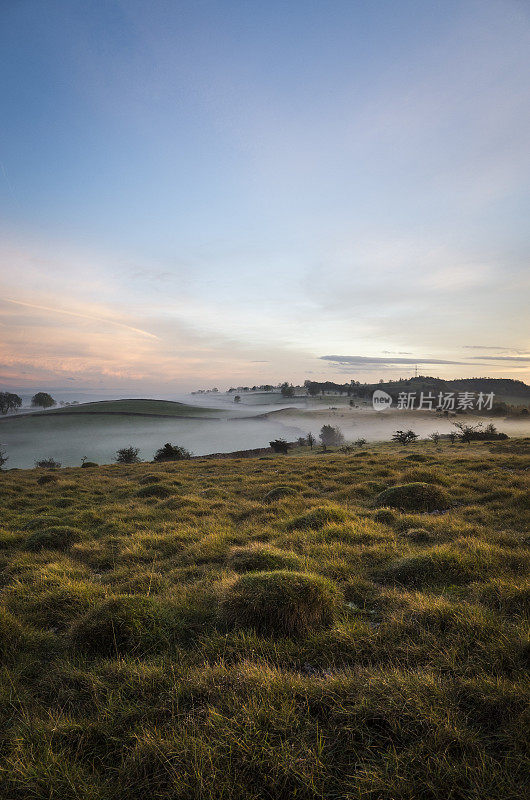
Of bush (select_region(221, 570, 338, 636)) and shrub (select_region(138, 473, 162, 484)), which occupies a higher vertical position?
bush (select_region(221, 570, 338, 636))

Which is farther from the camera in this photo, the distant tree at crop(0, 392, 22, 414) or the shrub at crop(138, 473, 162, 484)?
the distant tree at crop(0, 392, 22, 414)

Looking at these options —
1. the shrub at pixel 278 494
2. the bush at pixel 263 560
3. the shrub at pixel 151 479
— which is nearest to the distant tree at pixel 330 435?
the shrub at pixel 151 479

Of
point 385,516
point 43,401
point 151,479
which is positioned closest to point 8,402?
point 43,401

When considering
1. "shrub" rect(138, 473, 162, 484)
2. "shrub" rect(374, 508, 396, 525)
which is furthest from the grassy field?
"shrub" rect(138, 473, 162, 484)

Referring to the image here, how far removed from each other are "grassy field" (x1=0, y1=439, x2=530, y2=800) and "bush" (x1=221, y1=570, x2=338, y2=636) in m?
0.02

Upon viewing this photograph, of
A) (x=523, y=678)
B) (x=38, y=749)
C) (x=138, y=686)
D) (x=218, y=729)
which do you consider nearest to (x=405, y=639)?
(x=523, y=678)

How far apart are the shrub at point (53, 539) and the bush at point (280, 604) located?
6.69 m

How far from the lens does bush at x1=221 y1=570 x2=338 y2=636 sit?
4.81m

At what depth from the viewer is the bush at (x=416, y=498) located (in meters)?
11.5

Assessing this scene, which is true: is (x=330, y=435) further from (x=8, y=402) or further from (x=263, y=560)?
(x=8, y=402)

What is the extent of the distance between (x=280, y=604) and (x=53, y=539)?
A: 7856 mm

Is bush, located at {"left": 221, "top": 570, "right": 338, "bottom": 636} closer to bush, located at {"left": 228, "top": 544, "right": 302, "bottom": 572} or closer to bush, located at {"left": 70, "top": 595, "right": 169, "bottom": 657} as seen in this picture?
bush, located at {"left": 70, "top": 595, "right": 169, "bottom": 657}

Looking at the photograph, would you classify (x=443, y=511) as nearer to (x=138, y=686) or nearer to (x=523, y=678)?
(x=523, y=678)

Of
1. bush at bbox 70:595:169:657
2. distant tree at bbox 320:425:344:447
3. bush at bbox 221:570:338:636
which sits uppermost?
bush at bbox 221:570:338:636
